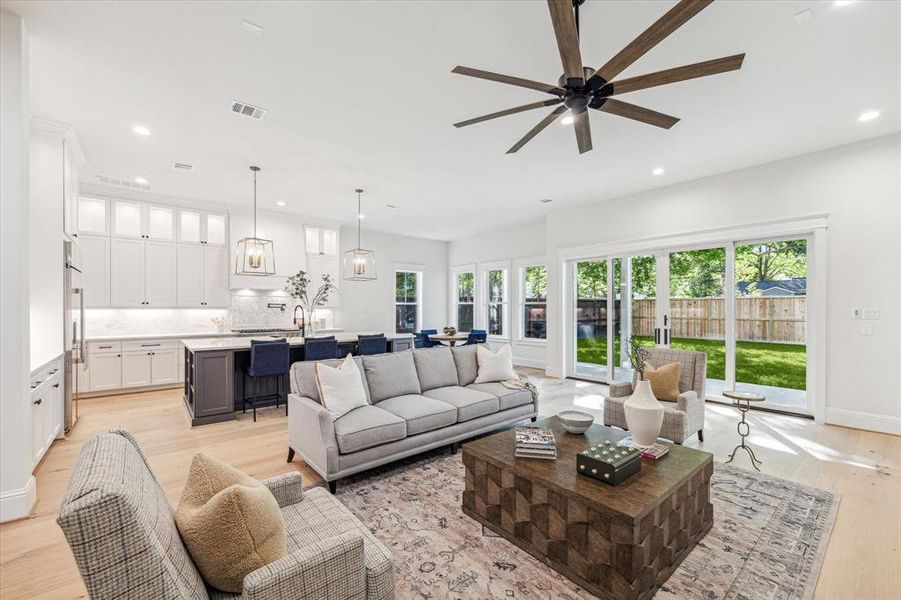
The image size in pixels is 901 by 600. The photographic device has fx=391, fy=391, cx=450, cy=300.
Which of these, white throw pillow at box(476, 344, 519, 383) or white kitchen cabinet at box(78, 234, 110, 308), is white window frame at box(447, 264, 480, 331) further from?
white kitchen cabinet at box(78, 234, 110, 308)

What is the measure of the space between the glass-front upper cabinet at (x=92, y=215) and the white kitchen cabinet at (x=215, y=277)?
4.36 ft

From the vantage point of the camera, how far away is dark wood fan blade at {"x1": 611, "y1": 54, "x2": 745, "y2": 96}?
6.39 feet

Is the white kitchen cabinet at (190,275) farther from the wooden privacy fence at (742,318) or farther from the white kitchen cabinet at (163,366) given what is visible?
the wooden privacy fence at (742,318)

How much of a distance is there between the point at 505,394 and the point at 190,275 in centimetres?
573

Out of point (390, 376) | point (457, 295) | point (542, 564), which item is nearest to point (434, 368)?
point (390, 376)

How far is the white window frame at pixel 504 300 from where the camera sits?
8.88 metres

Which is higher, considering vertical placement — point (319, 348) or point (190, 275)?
point (190, 275)

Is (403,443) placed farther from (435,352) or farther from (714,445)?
(714,445)

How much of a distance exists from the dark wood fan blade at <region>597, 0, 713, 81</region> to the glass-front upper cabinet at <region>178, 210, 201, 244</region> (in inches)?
272

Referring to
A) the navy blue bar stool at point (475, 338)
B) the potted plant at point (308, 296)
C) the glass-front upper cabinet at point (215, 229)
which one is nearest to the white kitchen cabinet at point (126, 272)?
the glass-front upper cabinet at point (215, 229)

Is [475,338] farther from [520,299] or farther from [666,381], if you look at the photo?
[666,381]

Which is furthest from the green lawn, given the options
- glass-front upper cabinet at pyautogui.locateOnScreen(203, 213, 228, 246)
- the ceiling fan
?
glass-front upper cabinet at pyautogui.locateOnScreen(203, 213, 228, 246)

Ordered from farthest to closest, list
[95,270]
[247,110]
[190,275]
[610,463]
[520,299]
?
[520,299], [190,275], [95,270], [247,110], [610,463]

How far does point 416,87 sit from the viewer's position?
10.5ft
